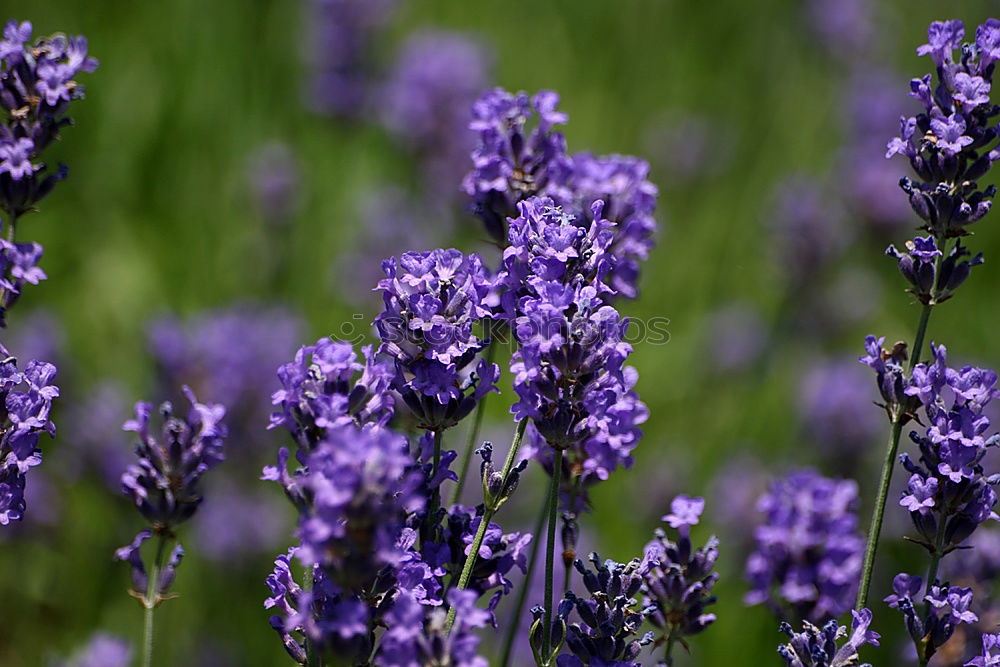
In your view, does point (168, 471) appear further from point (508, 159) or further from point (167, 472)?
point (508, 159)

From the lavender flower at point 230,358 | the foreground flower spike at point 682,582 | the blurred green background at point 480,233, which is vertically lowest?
the foreground flower spike at point 682,582

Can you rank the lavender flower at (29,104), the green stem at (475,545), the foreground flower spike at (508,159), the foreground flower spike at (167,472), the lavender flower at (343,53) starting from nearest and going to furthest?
the green stem at (475,545) < the lavender flower at (29,104) < the foreground flower spike at (167,472) < the foreground flower spike at (508,159) < the lavender flower at (343,53)

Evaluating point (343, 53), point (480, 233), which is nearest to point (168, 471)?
point (480, 233)

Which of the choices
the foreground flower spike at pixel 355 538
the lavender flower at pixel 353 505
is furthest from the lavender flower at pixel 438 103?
the lavender flower at pixel 353 505

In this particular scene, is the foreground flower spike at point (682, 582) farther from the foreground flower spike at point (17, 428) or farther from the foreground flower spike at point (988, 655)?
the foreground flower spike at point (17, 428)

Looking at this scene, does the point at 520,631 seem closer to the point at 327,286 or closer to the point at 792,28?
the point at 327,286

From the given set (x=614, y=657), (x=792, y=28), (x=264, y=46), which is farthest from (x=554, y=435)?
(x=792, y=28)

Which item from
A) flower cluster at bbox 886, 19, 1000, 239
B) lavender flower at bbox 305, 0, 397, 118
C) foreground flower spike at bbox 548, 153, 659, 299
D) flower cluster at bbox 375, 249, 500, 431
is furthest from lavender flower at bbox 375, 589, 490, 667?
lavender flower at bbox 305, 0, 397, 118
